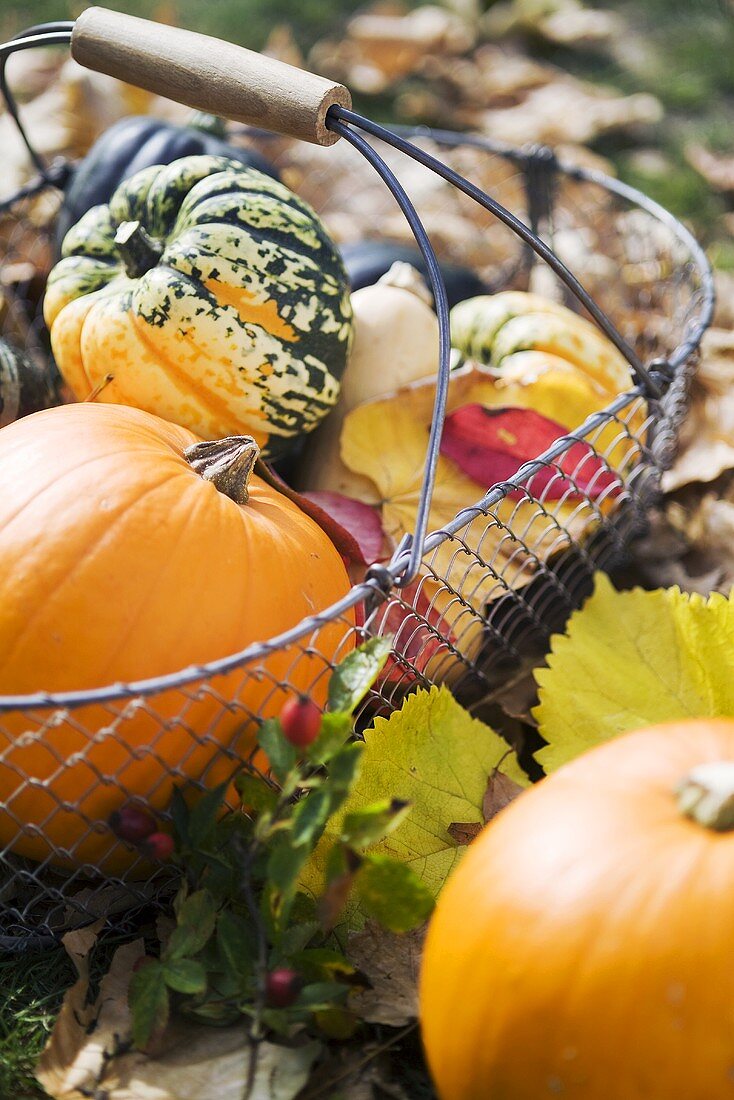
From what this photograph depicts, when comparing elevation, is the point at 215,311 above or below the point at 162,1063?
above

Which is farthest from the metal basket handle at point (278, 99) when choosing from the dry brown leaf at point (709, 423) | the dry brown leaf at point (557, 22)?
the dry brown leaf at point (557, 22)

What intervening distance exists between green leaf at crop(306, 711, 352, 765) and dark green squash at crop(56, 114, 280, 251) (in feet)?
3.67

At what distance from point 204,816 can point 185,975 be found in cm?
14

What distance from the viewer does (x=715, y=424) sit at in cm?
189

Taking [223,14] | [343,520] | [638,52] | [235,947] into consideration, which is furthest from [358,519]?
[638,52]

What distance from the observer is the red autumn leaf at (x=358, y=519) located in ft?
4.50

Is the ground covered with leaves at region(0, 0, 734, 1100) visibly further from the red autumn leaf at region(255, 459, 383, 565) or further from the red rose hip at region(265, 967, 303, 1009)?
the red autumn leaf at region(255, 459, 383, 565)

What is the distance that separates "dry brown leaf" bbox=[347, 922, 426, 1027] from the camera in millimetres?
958

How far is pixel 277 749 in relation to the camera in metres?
0.92

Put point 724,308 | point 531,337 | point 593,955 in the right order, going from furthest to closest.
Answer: point 724,308 < point 531,337 < point 593,955

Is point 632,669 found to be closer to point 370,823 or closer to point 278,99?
point 370,823

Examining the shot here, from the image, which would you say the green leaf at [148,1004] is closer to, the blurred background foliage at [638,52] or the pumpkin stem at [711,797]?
the pumpkin stem at [711,797]

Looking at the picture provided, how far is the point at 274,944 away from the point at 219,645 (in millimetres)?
280

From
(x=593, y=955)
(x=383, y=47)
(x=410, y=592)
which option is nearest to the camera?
(x=593, y=955)
